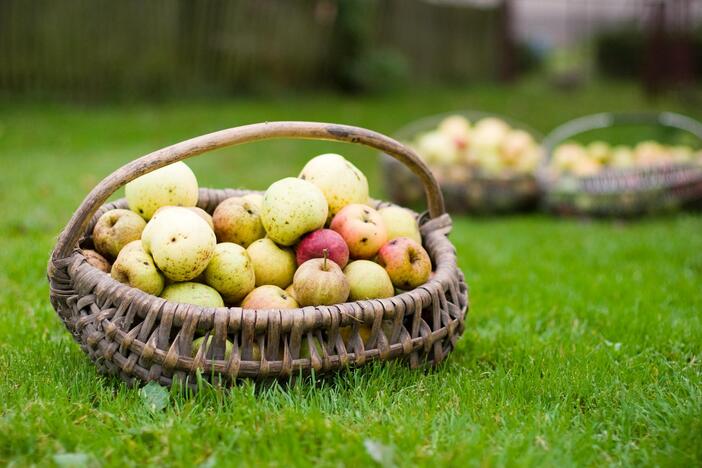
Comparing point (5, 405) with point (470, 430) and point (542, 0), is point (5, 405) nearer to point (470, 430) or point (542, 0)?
point (470, 430)

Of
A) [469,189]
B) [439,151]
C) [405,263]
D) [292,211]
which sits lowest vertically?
[469,189]

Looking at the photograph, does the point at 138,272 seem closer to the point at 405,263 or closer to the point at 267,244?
the point at 267,244

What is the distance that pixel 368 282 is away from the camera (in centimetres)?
245

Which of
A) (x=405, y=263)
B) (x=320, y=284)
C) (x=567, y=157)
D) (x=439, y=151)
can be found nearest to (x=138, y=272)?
(x=320, y=284)

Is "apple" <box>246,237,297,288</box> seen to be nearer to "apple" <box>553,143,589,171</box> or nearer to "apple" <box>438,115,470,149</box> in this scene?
"apple" <box>438,115,470,149</box>

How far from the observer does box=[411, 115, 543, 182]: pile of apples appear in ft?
19.4

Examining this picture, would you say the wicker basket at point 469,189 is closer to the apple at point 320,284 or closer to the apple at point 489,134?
the apple at point 489,134

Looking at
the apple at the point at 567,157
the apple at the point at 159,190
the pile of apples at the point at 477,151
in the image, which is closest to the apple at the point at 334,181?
the apple at the point at 159,190

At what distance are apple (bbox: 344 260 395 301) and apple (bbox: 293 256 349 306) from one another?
0.30 feet

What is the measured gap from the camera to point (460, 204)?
5871mm

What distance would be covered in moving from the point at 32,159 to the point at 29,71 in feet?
9.20

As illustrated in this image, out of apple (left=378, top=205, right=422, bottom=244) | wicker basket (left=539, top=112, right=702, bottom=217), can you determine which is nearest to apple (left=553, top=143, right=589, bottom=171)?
wicker basket (left=539, top=112, right=702, bottom=217)

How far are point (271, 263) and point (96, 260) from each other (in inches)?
24.4

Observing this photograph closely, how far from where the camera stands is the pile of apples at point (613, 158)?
6047 mm
